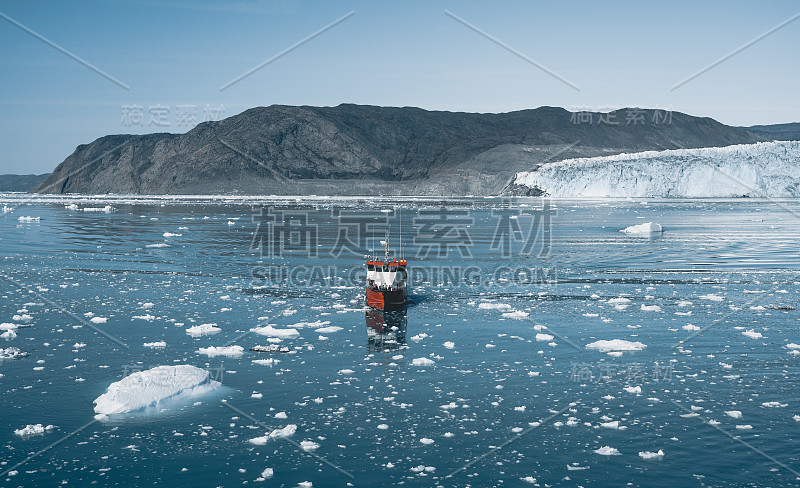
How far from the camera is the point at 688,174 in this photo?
116 meters

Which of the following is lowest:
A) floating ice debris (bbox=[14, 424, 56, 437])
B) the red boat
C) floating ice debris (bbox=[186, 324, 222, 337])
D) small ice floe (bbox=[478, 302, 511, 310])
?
floating ice debris (bbox=[14, 424, 56, 437])

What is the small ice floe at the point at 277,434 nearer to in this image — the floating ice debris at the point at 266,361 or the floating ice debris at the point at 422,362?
the floating ice debris at the point at 266,361

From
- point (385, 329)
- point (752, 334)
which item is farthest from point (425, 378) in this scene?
point (752, 334)

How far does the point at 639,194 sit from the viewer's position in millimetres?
121688

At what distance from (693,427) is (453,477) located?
525 cm

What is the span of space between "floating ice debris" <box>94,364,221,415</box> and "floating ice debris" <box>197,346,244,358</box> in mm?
2422

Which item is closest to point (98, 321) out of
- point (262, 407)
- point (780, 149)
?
point (262, 407)

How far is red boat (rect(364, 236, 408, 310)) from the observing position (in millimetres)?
24141

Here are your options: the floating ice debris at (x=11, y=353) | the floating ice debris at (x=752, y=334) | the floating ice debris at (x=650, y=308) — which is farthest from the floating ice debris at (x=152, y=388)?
the floating ice debris at (x=650, y=308)

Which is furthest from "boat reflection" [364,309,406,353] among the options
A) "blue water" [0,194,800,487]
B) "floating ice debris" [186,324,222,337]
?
"floating ice debris" [186,324,222,337]

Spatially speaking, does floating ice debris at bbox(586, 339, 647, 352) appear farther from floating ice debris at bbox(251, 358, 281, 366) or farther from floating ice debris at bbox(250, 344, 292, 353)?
floating ice debris at bbox(251, 358, 281, 366)

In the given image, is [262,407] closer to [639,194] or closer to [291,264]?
[291,264]

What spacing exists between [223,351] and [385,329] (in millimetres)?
5490

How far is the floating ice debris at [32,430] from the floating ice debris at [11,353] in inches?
214
